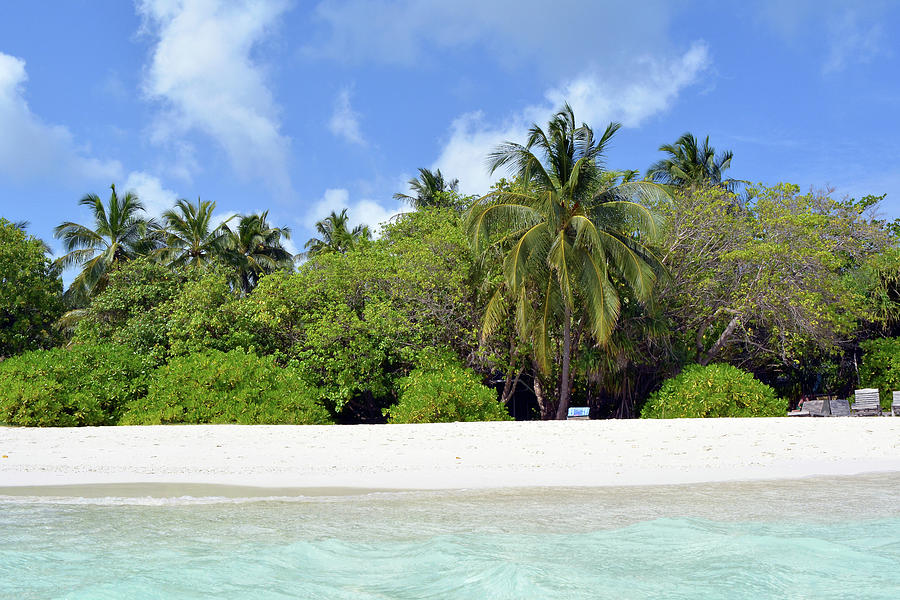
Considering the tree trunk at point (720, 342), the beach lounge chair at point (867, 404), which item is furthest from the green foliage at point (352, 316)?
the beach lounge chair at point (867, 404)

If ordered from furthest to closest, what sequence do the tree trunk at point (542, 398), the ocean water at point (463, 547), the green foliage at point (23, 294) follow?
1. the green foliage at point (23, 294)
2. the tree trunk at point (542, 398)
3. the ocean water at point (463, 547)

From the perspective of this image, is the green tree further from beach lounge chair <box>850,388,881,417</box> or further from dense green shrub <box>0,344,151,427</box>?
dense green shrub <box>0,344,151,427</box>

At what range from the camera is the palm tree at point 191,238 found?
→ 26.8 meters

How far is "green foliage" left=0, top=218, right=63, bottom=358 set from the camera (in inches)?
856

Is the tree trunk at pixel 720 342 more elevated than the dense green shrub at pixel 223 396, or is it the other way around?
the tree trunk at pixel 720 342

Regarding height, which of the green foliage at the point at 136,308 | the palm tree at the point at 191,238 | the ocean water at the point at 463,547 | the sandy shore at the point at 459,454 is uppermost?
the palm tree at the point at 191,238

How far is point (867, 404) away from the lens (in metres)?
Result: 13.8

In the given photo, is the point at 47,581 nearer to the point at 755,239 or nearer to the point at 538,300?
the point at 538,300

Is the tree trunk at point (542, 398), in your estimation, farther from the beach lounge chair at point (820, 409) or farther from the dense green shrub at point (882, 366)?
the dense green shrub at point (882, 366)

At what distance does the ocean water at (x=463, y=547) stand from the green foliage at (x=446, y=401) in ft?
22.8

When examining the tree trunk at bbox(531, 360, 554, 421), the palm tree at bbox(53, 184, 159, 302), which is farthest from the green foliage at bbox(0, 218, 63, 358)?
the tree trunk at bbox(531, 360, 554, 421)

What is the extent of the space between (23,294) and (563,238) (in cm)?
1874

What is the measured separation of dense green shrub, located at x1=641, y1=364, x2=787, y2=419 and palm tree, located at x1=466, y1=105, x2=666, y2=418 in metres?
2.00

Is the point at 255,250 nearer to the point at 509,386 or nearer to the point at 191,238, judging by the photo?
the point at 191,238
